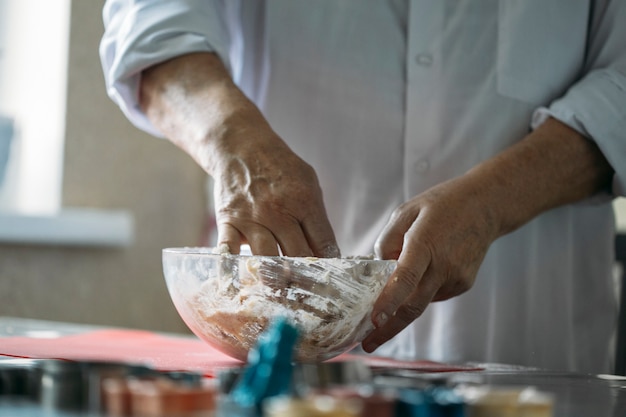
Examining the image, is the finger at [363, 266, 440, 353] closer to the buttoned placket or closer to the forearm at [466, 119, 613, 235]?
the forearm at [466, 119, 613, 235]

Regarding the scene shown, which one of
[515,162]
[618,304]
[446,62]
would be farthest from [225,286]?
[618,304]

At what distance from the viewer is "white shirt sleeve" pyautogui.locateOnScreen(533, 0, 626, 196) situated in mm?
1016

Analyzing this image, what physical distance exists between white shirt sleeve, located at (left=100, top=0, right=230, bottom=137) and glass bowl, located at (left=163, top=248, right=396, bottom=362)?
1.07 ft

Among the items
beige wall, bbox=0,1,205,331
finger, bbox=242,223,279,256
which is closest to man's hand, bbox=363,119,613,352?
finger, bbox=242,223,279,256

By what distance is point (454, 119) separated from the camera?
1133 millimetres

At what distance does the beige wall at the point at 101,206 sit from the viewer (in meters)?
2.09

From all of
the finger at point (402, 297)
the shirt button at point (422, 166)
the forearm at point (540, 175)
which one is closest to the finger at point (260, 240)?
the finger at point (402, 297)

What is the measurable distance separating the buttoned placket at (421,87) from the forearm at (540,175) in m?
0.14

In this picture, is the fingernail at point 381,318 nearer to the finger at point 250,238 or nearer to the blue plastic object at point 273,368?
the finger at point 250,238

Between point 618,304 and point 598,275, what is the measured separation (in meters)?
0.06

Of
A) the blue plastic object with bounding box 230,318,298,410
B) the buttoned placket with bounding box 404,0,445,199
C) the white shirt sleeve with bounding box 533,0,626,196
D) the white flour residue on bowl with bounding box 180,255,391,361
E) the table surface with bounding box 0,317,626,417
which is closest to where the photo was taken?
the blue plastic object with bounding box 230,318,298,410

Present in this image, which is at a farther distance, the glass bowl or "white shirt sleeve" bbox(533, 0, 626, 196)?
"white shirt sleeve" bbox(533, 0, 626, 196)

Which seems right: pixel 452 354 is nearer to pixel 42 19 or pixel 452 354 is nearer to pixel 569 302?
pixel 569 302

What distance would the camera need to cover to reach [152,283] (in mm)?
2402
